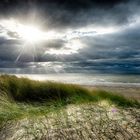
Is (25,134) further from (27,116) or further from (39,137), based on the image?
(27,116)

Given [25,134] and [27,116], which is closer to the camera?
[25,134]

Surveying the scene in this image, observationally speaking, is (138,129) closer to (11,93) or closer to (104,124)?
(104,124)

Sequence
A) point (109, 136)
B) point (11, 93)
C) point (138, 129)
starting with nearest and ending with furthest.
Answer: point (109, 136) < point (138, 129) < point (11, 93)

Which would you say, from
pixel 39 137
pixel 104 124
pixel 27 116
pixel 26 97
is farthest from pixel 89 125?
pixel 26 97

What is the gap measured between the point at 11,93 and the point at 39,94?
0.77m

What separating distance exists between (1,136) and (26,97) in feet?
12.1

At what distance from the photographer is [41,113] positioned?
4.07 meters

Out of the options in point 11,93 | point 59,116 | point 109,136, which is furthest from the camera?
point 11,93

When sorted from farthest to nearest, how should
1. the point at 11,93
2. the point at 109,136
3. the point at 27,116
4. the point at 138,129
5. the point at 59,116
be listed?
the point at 11,93
the point at 27,116
the point at 59,116
the point at 138,129
the point at 109,136

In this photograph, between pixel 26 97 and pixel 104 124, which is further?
pixel 26 97

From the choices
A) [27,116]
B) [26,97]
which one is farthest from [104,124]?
[26,97]

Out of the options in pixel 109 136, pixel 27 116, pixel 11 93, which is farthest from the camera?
pixel 11 93

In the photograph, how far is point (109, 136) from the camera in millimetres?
3146

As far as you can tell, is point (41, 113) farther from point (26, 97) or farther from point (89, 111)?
point (26, 97)
